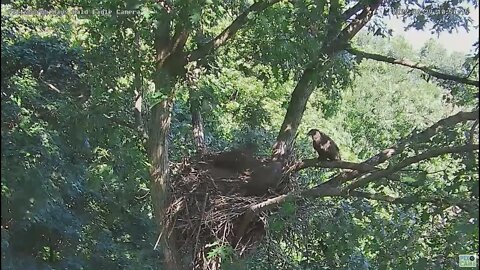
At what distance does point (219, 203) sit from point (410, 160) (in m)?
1.31

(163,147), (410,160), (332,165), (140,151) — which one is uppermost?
(140,151)

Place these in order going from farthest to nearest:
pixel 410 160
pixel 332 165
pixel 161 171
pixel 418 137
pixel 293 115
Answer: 1. pixel 293 115
2. pixel 161 171
3. pixel 332 165
4. pixel 418 137
5. pixel 410 160

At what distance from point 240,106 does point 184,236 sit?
9.86ft

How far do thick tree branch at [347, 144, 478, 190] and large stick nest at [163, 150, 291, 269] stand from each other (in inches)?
28.3

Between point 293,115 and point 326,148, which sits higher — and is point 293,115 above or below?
above

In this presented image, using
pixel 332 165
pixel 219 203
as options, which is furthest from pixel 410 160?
pixel 219 203

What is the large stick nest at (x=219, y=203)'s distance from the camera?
13.4 feet

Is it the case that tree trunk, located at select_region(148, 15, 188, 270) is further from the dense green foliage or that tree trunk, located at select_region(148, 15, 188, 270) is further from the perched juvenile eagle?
the perched juvenile eagle

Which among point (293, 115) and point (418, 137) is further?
point (293, 115)

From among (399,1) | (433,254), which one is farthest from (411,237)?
(399,1)

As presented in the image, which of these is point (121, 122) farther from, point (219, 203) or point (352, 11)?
point (352, 11)

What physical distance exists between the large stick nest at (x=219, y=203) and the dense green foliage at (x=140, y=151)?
0.18 m

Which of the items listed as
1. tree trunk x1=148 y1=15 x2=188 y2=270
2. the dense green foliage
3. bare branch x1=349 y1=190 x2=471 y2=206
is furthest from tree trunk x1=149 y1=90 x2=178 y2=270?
bare branch x1=349 y1=190 x2=471 y2=206

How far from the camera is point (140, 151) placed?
16.1 ft
